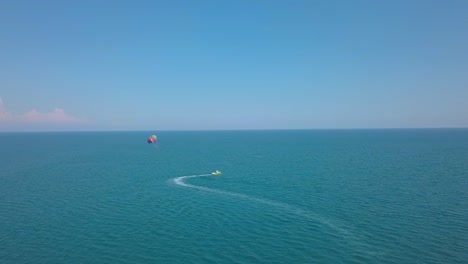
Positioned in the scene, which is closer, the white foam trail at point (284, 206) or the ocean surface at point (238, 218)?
the ocean surface at point (238, 218)

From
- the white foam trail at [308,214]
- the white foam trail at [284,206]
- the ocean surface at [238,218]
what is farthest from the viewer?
the white foam trail at [284,206]

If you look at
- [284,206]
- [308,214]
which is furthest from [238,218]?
[308,214]

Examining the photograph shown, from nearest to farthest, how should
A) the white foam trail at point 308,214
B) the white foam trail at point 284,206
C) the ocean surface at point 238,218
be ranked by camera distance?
the ocean surface at point 238,218, the white foam trail at point 308,214, the white foam trail at point 284,206

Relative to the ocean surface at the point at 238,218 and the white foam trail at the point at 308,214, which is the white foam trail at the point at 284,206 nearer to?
the white foam trail at the point at 308,214

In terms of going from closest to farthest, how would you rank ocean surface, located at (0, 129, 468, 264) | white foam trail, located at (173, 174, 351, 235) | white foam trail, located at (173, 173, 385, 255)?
ocean surface, located at (0, 129, 468, 264), white foam trail, located at (173, 173, 385, 255), white foam trail, located at (173, 174, 351, 235)

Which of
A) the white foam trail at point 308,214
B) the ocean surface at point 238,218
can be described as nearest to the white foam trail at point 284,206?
the white foam trail at point 308,214

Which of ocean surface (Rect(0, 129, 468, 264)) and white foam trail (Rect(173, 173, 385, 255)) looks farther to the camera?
white foam trail (Rect(173, 173, 385, 255))

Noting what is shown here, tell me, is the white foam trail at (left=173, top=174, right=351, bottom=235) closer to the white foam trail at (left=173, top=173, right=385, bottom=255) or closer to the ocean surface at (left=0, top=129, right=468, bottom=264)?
the white foam trail at (left=173, top=173, right=385, bottom=255)

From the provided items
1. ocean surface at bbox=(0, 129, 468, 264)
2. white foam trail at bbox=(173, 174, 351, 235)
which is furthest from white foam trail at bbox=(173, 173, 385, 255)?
ocean surface at bbox=(0, 129, 468, 264)

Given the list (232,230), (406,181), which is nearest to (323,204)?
(232,230)

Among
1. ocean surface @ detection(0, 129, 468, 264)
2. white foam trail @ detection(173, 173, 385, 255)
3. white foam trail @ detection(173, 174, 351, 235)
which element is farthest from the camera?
white foam trail @ detection(173, 174, 351, 235)

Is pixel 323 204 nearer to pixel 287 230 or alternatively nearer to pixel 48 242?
pixel 287 230
